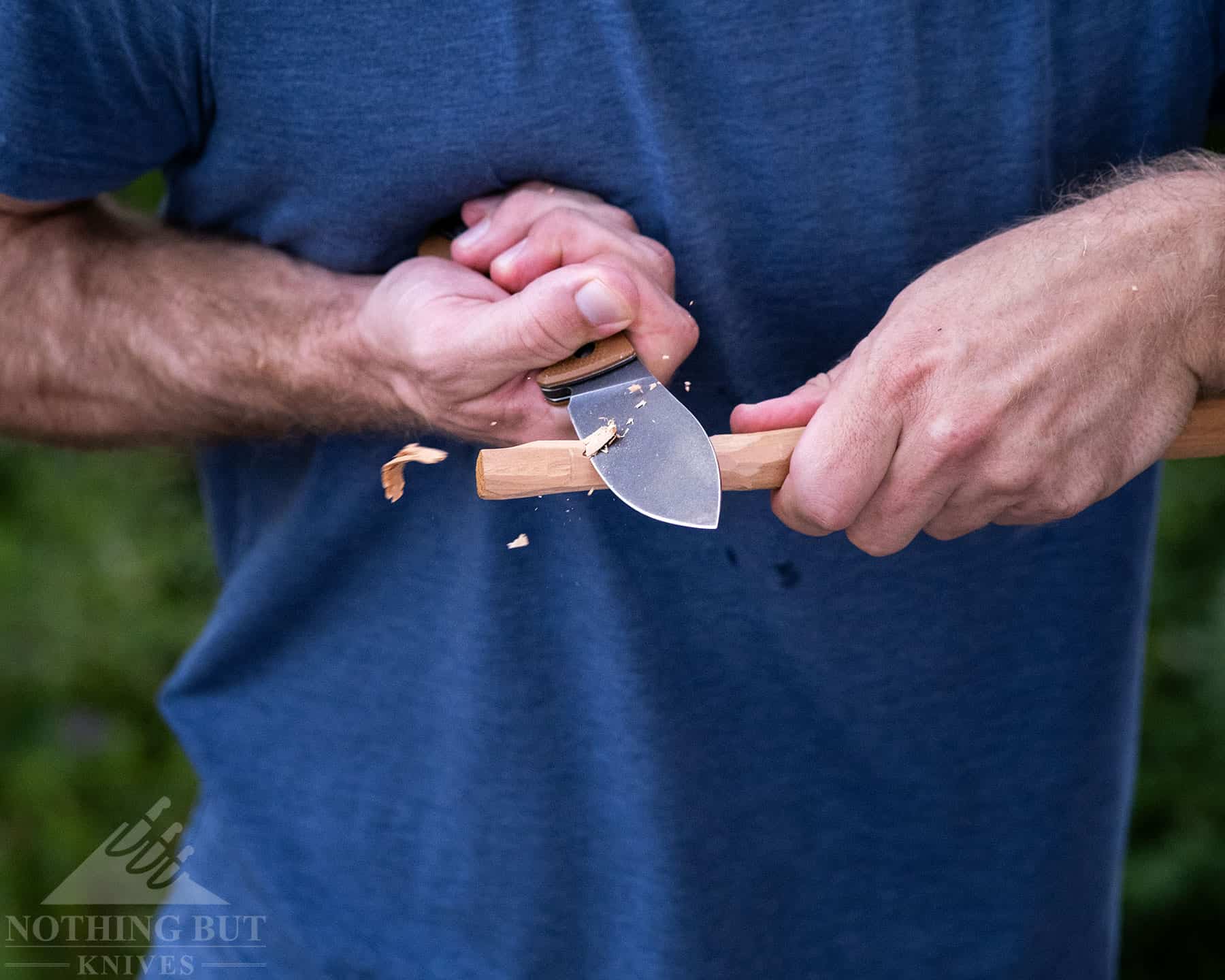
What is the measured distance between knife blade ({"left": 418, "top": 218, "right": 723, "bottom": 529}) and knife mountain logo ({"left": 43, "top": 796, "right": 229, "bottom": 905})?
918mm

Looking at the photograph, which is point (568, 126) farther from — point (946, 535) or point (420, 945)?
point (420, 945)

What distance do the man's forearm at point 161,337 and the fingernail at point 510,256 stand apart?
0.22 meters

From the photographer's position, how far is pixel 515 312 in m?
1.08

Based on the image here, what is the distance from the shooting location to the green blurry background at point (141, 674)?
2.67 m

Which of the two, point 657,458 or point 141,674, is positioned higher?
point 657,458

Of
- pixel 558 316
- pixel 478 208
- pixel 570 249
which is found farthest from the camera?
pixel 478 208

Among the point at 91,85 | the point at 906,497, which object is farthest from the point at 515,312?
the point at 91,85

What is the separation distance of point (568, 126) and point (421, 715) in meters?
0.77

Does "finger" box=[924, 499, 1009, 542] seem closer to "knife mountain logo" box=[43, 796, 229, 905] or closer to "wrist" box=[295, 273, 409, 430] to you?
"wrist" box=[295, 273, 409, 430]

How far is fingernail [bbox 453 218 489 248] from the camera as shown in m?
1.24

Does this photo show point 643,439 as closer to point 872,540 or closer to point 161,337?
point 872,540

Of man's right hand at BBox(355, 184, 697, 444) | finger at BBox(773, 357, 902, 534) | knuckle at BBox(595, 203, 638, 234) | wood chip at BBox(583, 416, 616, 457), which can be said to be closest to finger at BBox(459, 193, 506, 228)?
man's right hand at BBox(355, 184, 697, 444)

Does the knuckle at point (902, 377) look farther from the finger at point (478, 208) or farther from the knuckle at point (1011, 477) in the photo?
the finger at point (478, 208)

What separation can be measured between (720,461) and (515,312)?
26 centimetres
